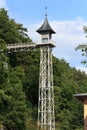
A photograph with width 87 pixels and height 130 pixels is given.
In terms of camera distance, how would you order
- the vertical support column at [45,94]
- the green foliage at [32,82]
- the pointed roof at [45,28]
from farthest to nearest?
the green foliage at [32,82]
the pointed roof at [45,28]
the vertical support column at [45,94]

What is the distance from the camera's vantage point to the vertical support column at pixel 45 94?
62.8m

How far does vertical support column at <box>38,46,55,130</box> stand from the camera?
2473 inches

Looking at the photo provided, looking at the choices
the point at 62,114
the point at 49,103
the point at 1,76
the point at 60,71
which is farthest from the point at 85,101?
the point at 60,71

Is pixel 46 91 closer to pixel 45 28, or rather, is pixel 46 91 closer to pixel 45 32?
pixel 45 32

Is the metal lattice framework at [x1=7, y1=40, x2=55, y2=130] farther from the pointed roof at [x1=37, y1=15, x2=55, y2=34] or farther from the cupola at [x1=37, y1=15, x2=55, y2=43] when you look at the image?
the pointed roof at [x1=37, y1=15, x2=55, y2=34]

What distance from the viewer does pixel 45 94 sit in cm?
6328

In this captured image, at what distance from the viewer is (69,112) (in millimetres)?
73562

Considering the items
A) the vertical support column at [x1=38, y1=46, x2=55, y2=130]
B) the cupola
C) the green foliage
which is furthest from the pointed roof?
the green foliage

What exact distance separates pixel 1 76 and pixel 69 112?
2073 centimetres

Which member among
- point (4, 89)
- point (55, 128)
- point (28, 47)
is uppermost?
point (28, 47)

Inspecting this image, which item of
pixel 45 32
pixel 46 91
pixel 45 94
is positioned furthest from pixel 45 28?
pixel 45 94

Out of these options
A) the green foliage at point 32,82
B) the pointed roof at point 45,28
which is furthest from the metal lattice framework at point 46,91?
the pointed roof at point 45,28

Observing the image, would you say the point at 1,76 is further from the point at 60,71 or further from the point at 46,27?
the point at 60,71

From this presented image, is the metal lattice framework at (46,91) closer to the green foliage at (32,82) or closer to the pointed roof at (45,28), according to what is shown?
the green foliage at (32,82)
